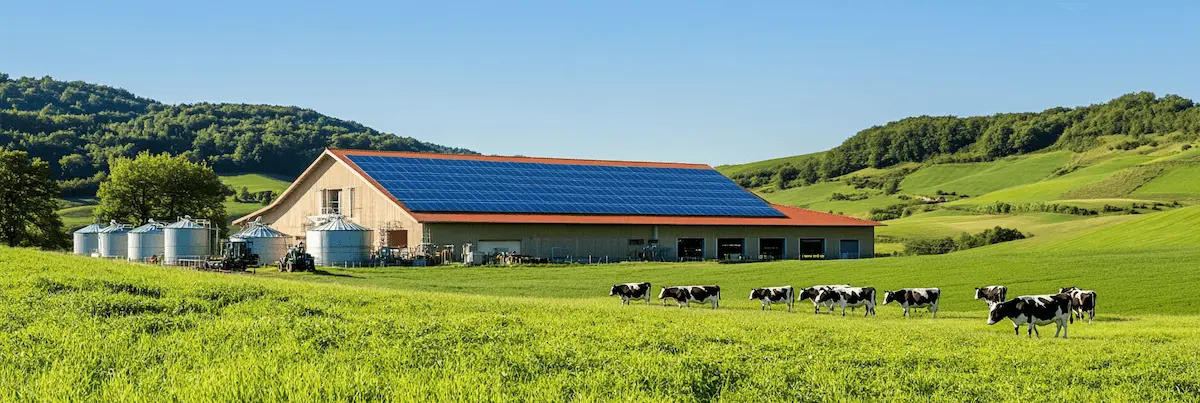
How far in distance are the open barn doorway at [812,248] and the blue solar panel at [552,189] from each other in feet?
8.87

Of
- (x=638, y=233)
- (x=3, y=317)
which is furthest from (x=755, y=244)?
(x=3, y=317)

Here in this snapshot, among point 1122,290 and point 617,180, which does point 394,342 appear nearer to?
point 1122,290

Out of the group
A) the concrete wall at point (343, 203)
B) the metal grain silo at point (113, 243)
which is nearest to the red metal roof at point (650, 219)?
the concrete wall at point (343, 203)

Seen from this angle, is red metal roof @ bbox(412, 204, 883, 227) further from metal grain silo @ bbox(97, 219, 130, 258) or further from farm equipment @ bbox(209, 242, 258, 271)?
metal grain silo @ bbox(97, 219, 130, 258)

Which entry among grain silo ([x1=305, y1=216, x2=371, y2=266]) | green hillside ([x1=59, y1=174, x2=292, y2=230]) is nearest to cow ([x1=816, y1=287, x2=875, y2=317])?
grain silo ([x1=305, y1=216, x2=371, y2=266])

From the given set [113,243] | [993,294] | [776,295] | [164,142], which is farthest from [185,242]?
[164,142]

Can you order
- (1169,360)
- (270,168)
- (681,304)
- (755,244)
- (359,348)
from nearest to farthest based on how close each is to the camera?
(359,348)
(1169,360)
(681,304)
(755,244)
(270,168)

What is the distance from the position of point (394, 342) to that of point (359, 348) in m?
0.65

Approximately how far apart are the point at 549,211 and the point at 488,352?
54468mm

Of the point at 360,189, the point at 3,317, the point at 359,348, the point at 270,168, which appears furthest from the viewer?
the point at 270,168

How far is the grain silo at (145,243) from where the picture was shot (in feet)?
207

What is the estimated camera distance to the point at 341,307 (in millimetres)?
19531

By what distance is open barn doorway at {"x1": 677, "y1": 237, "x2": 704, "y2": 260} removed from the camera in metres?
69.9

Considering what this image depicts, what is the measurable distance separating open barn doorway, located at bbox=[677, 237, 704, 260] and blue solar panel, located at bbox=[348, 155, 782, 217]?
2278mm
